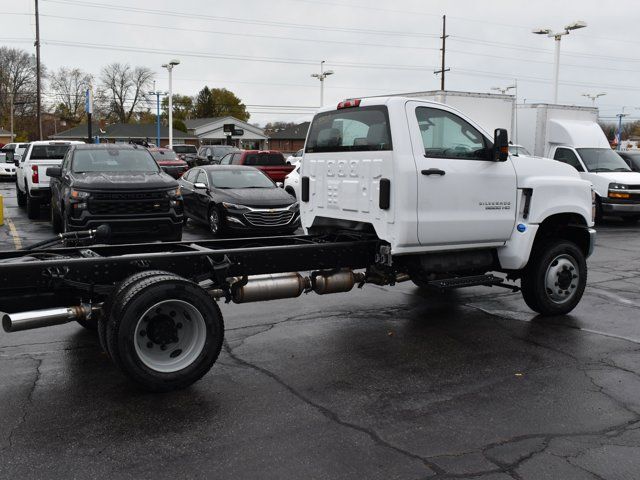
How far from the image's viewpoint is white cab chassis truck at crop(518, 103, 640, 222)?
685 inches

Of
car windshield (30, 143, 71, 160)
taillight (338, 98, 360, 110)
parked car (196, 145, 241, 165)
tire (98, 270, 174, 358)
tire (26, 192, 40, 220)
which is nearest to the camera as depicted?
tire (98, 270, 174, 358)

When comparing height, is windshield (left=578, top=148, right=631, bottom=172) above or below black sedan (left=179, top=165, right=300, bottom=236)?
above

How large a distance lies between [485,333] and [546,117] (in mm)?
15734

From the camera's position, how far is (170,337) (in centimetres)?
517

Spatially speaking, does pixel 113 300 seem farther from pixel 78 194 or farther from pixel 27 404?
pixel 78 194

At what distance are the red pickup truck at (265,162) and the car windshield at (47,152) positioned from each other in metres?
5.68

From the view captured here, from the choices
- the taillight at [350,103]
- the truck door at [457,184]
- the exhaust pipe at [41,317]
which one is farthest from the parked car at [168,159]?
the exhaust pipe at [41,317]

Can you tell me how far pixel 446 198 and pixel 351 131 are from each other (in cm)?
124

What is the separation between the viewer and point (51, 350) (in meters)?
6.18

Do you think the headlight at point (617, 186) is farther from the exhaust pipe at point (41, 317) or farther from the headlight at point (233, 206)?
the exhaust pipe at point (41, 317)

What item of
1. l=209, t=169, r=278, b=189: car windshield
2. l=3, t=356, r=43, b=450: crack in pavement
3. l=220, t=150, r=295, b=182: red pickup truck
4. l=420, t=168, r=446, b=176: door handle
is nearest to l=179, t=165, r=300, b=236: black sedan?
l=209, t=169, r=278, b=189: car windshield

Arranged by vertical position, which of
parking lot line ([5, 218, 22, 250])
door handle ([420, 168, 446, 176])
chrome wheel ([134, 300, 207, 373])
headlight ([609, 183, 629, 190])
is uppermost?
door handle ([420, 168, 446, 176])

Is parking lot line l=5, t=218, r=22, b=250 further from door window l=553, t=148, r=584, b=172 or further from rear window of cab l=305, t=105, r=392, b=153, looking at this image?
door window l=553, t=148, r=584, b=172

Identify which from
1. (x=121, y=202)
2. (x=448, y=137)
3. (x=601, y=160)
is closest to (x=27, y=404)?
(x=448, y=137)
